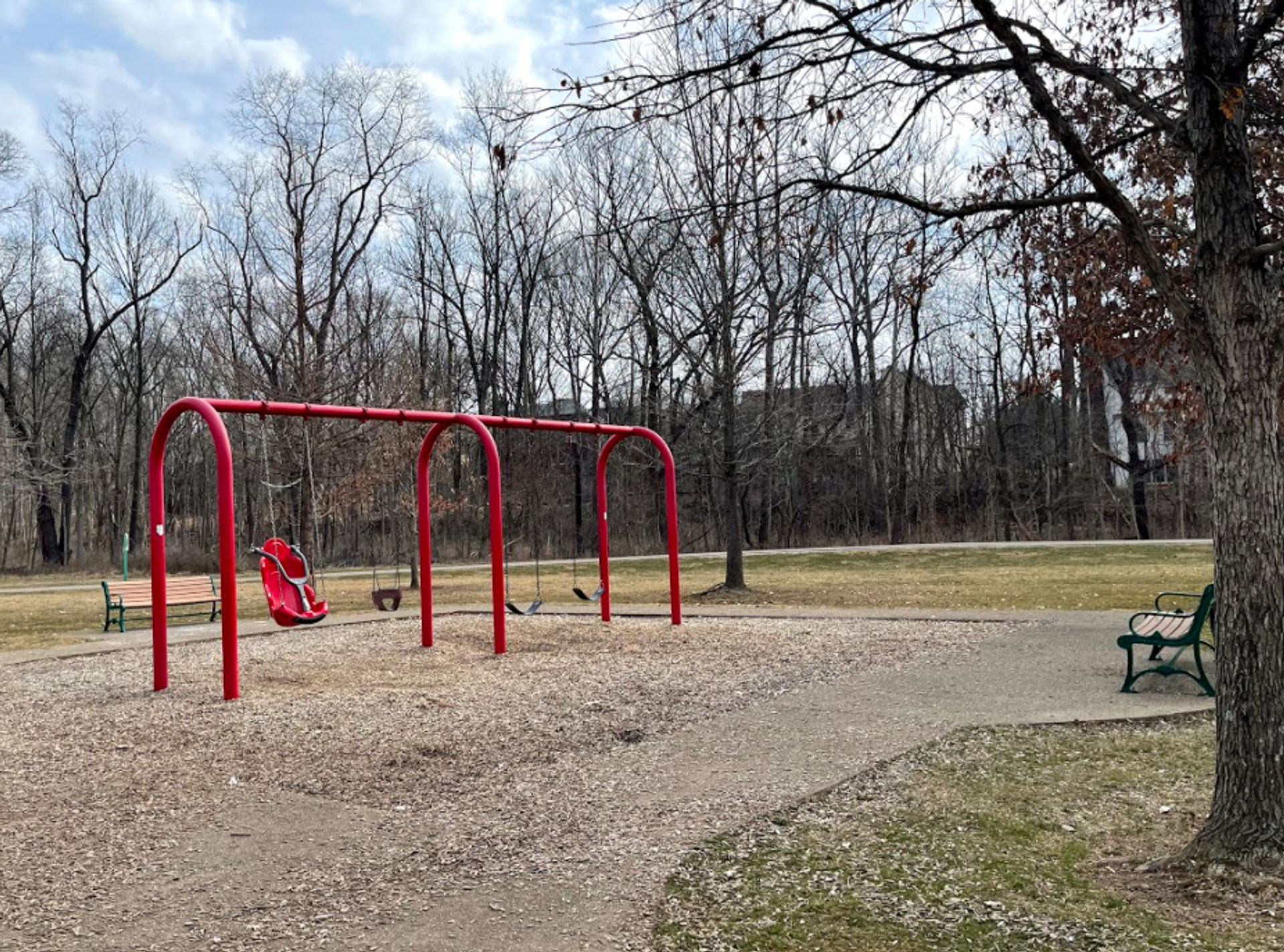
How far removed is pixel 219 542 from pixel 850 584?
14.9 meters

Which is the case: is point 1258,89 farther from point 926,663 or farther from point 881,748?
point 926,663

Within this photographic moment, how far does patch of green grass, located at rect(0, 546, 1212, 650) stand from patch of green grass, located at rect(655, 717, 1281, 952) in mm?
10004

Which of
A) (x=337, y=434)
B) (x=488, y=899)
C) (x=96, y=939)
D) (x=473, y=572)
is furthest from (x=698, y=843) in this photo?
(x=473, y=572)

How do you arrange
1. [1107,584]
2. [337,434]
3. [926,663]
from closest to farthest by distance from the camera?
[926,663], [1107,584], [337,434]

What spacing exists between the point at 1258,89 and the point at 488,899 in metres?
6.32

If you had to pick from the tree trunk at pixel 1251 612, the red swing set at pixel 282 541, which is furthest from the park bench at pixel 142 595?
the tree trunk at pixel 1251 612

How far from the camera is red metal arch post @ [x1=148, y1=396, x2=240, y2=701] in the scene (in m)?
8.91

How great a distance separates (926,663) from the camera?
10.2 m

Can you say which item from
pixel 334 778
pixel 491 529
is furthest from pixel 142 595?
pixel 334 778

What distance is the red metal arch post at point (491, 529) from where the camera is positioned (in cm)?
1112

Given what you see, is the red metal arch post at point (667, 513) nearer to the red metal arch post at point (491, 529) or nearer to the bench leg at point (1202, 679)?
the red metal arch post at point (491, 529)

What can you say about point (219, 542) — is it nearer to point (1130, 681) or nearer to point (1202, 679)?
point (1130, 681)

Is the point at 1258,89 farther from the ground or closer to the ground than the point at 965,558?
farther from the ground

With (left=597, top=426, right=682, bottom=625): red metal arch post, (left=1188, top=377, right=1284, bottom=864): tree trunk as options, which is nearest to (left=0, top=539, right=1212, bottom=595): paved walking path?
(left=597, top=426, right=682, bottom=625): red metal arch post
